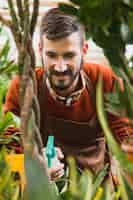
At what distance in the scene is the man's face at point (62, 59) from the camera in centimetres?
145

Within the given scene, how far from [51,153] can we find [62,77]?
0.31 metres

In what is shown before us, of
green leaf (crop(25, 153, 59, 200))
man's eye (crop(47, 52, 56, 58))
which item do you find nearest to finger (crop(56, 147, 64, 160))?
man's eye (crop(47, 52, 56, 58))

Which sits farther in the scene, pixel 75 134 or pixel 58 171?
pixel 75 134

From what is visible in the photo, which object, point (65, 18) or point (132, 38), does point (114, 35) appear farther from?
point (65, 18)

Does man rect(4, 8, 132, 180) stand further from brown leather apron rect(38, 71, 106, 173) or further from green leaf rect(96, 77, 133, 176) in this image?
green leaf rect(96, 77, 133, 176)

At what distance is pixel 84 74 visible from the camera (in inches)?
58.0

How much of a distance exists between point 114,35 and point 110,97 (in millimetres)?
52

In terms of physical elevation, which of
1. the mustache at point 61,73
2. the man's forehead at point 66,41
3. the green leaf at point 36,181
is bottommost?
the mustache at point 61,73

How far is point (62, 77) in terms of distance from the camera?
4.81 feet

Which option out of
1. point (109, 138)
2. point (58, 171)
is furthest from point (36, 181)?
point (58, 171)

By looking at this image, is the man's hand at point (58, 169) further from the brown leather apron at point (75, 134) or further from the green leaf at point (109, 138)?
the green leaf at point (109, 138)

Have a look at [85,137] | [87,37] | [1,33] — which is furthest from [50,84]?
[87,37]

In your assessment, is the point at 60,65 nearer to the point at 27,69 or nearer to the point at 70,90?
the point at 70,90

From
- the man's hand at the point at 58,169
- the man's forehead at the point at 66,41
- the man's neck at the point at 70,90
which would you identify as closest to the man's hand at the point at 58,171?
the man's hand at the point at 58,169
